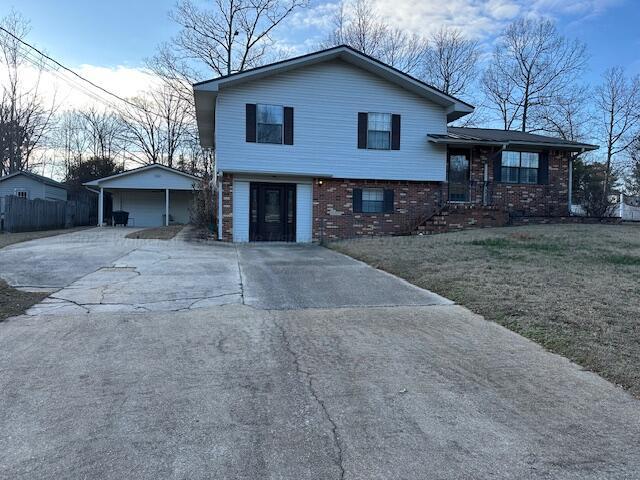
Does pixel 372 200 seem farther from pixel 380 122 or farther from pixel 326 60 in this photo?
pixel 326 60

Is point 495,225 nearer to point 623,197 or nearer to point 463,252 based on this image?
point 463,252

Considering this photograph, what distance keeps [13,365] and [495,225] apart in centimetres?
1635

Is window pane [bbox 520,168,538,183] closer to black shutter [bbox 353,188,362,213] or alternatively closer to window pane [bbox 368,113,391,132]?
window pane [bbox 368,113,391,132]

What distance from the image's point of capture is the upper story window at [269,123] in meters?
15.8

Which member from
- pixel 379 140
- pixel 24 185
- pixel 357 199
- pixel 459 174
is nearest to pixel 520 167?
pixel 459 174

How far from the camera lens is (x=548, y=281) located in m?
7.29

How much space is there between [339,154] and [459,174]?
17.5 feet

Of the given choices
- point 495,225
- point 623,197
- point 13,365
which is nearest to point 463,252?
point 495,225

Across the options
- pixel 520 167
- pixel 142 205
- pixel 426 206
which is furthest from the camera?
pixel 142 205

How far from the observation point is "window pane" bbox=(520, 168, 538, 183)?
1908cm

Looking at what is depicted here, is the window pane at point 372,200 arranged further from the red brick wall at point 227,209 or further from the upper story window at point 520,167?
the upper story window at point 520,167

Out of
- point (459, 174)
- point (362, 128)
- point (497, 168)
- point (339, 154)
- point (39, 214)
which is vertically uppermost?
point (362, 128)

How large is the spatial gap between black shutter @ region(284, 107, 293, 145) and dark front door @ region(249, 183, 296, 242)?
5.07ft

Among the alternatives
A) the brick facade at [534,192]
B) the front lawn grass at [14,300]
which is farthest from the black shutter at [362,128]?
the front lawn grass at [14,300]
